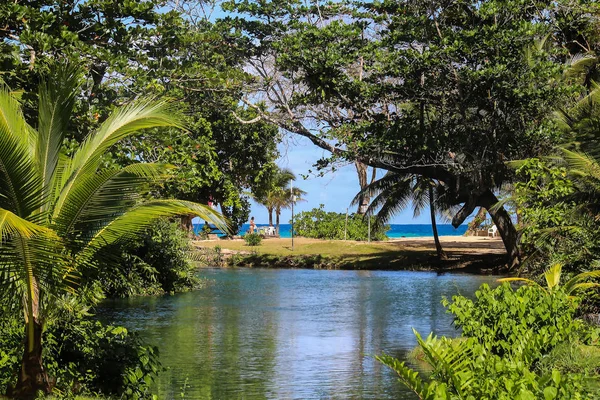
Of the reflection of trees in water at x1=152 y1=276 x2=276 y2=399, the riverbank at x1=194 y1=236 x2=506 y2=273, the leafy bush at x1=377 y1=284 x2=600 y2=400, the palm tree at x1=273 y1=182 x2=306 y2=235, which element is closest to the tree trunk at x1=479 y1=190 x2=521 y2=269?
the riverbank at x1=194 y1=236 x2=506 y2=273

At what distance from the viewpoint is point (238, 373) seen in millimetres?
11805

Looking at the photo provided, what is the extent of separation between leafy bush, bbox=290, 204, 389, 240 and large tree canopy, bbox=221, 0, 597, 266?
Answer: 15235 millimetres

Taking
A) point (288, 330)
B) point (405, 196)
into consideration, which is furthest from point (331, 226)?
point (288, 330)

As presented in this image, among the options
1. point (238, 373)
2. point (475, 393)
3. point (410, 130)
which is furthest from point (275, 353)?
point (410, 130)

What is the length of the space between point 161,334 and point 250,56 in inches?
501

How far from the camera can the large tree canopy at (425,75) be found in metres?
22.4

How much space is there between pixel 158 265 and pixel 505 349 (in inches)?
616

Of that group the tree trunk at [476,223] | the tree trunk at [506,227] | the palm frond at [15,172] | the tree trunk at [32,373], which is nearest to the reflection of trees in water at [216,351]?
the tree trunk at [32,373]

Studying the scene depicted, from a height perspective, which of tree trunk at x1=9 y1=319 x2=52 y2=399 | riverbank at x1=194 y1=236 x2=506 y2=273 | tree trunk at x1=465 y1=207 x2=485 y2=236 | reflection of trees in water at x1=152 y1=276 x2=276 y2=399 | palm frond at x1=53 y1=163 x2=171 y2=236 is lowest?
reflection of trees in water at x1=152 y1=276 x2=276 y2=399

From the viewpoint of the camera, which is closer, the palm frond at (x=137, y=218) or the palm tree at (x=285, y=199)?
the palm frond at (x=137, y=218)

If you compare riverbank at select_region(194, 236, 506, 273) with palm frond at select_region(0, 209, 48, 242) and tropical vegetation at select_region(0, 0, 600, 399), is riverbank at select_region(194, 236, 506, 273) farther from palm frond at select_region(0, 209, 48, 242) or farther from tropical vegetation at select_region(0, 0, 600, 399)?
palm frond at select_region(0, 209, 48, 242)

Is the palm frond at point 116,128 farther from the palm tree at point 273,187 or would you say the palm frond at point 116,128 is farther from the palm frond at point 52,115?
the palm tree at point 273,187

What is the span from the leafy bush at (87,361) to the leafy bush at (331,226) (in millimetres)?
31961

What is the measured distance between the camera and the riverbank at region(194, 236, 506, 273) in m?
33.6
